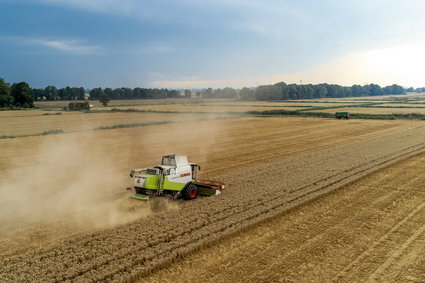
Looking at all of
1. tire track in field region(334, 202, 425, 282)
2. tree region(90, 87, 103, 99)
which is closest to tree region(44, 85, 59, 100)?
tree region(90, 87, 103, 99)

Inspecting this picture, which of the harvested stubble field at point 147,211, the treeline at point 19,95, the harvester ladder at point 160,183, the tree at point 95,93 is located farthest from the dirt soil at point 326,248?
the tree at point 95,93

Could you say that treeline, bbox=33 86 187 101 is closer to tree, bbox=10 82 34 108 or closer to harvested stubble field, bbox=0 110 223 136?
tree, bbox=10 82 34 108

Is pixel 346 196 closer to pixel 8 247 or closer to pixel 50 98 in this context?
pixel 8 247

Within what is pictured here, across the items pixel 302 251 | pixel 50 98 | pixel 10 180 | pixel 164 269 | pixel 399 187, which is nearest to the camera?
pixel 164 269

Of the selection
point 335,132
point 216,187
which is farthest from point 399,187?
point 335,132

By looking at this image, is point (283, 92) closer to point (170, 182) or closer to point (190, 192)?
point (190, 192)
